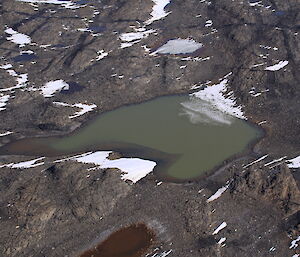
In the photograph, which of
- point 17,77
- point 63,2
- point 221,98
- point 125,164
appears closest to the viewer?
point 125,164

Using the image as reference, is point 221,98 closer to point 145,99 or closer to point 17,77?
point 145,99

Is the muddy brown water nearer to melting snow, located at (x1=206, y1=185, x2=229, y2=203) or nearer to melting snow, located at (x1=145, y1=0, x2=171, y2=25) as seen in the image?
melting snow, located at (x1=206, y1=185, x2=229, y2=203)

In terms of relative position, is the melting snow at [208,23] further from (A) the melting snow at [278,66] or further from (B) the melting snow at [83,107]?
(B) the melting snow at [83,107]

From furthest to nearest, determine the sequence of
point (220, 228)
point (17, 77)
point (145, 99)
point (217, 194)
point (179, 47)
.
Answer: point (179, 47), point (17, 77), point (145, 99), point (217, 194), point (220, 228)

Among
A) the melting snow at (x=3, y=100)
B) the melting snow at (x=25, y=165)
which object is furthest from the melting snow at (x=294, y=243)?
the melting snow at (x=3, y=100)

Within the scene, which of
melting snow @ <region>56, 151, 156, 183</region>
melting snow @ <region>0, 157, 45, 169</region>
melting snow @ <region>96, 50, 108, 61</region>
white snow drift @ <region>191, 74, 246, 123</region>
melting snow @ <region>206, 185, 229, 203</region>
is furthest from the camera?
melting snow @ <region>96, 50, 108, 61</region>

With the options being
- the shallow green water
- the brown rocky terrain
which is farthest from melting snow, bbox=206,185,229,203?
the shallow green water

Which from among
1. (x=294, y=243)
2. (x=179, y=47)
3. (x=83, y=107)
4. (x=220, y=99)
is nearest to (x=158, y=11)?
(x=179, y=47)
